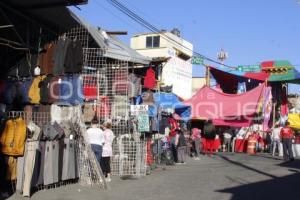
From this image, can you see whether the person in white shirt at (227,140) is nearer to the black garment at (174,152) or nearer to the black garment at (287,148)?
the black garment at (287,148)

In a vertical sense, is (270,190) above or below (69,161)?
below

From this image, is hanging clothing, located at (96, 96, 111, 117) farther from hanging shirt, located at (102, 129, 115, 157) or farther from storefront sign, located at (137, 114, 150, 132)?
storefront sign, located at (137, 114, 150, 132)

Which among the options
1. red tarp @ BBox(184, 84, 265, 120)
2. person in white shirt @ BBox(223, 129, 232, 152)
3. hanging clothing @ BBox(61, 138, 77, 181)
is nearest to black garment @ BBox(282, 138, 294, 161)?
red tarp @ BBox(184, 84, 265, 120)

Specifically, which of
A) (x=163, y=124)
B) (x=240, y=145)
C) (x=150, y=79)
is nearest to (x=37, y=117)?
(x=150, y=79)

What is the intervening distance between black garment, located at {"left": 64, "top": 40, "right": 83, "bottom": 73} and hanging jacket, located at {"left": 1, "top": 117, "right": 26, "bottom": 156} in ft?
7.86

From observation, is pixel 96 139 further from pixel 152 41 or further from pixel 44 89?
pixel 152 41

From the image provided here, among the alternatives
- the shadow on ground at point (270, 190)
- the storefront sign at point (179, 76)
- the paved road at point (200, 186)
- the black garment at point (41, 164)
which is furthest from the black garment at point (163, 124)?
the storefront sign at point (179, 76)

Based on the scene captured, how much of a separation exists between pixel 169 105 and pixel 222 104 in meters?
4.46

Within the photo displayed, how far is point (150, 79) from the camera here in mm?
19234

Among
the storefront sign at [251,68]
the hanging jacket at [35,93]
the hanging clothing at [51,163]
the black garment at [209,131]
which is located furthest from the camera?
the storefront sign at [251,68]

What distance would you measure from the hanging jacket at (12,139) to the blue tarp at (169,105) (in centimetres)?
725

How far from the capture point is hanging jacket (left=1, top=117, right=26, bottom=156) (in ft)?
37.2

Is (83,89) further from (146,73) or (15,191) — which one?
(146,73)

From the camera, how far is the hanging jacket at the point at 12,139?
446 inches
